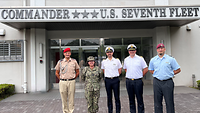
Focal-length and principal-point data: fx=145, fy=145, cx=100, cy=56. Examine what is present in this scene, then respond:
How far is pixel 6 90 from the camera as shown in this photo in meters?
6.61

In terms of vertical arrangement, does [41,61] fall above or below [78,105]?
above

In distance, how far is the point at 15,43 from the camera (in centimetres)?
737

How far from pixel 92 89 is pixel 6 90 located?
16.8 feet

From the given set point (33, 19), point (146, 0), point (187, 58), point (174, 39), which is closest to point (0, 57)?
point (33, 19)

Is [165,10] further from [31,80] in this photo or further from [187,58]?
[31,80]

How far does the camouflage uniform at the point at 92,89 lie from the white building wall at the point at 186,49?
587 cm

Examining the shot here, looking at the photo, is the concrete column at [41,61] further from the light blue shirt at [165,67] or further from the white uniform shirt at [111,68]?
the light blue shirt at [165,67]

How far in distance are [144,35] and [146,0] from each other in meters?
1.91

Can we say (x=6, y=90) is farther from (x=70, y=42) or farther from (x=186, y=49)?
(x=186, y=49)

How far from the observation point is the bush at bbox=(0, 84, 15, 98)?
20.5ft

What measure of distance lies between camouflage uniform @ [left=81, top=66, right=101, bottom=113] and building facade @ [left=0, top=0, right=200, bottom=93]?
286cm

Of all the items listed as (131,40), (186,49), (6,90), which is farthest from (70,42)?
(186,49)

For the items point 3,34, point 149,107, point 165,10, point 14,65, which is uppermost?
point 165,10

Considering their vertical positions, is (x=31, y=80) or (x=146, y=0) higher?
(x=146, y=0)
